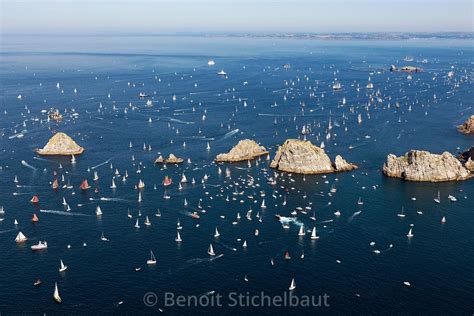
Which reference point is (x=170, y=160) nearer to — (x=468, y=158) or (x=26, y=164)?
(x=26, y=164)

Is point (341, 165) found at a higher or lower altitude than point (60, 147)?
lower

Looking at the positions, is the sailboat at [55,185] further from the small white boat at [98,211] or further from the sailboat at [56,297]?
the sailboat at [56,297]

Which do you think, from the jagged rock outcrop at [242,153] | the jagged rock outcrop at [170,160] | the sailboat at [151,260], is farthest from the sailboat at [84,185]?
the sailboat at [151,260]

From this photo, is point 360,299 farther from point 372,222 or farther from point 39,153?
point 39,153

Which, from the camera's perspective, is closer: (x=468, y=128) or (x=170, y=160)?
(x=170, y=160)

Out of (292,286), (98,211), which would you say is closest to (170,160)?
(98,211)

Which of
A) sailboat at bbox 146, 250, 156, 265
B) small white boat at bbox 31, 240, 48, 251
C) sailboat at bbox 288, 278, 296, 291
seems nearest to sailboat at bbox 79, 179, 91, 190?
small white boat at bbox 31, 240, 48, 251
